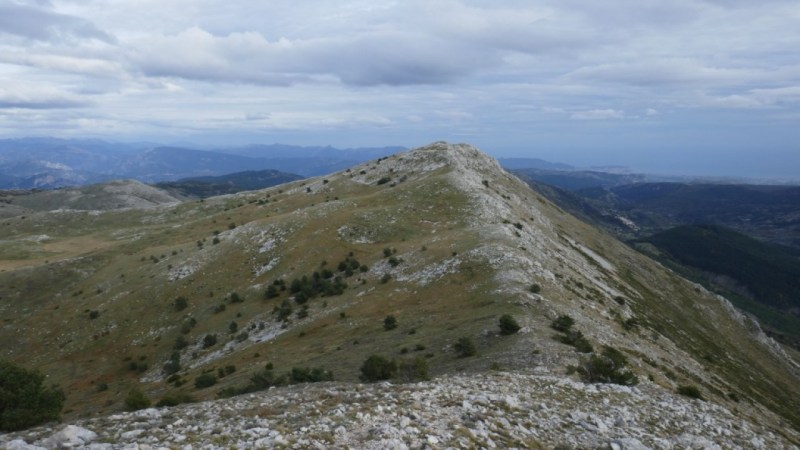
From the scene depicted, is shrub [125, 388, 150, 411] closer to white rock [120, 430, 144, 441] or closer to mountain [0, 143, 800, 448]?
mountain [0, 143, 800, 448]

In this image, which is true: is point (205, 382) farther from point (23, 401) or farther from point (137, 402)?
point (23, 401)

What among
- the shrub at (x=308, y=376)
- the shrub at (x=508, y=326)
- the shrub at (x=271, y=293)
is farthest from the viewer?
the shrub at (x=271, y=293)

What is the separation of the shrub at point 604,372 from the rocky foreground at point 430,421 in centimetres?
146

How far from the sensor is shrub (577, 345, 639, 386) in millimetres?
28547

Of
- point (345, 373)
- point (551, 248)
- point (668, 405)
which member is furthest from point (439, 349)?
point (551, 248)

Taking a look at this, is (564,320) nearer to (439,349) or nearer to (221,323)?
(439,349)

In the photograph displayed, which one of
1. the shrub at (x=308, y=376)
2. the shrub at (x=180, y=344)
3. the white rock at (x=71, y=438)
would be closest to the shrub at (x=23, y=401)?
the white rock at (x=71, y=438)

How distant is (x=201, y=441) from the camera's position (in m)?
16.5

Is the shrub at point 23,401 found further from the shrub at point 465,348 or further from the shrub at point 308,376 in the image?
the shrub at point 465,348

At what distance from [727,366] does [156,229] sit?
12291cm

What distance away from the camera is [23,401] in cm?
2277

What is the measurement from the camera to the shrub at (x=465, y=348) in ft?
104

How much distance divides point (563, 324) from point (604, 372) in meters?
7.23

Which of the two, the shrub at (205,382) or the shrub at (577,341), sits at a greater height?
the shrub at (577,341)
